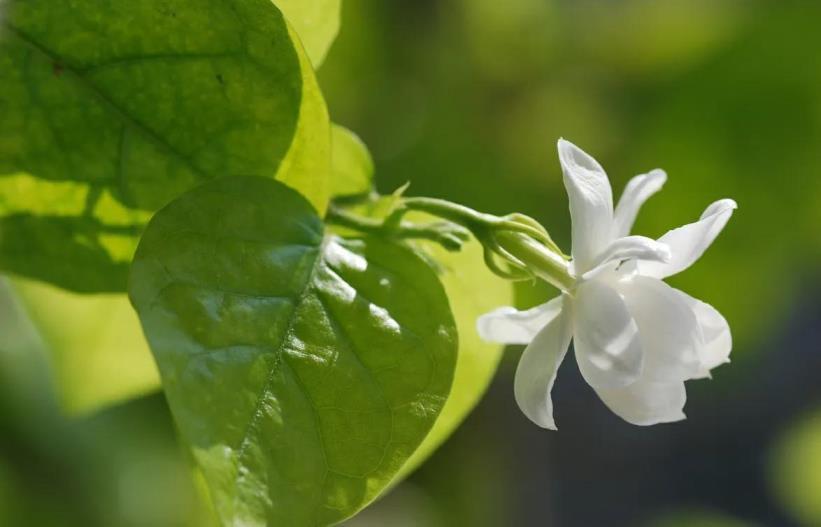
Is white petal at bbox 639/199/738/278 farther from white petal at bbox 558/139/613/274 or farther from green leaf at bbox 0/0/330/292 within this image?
green leaf at bbox 0/0/330/292

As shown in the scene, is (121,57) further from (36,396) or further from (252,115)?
(36,396)

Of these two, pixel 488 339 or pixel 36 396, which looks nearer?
pixel 488 339

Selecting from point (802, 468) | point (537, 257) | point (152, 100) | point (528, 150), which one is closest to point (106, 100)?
point (152, 100)

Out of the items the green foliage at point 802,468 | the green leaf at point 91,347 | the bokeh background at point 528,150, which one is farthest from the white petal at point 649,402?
the green foliage at point 802,468

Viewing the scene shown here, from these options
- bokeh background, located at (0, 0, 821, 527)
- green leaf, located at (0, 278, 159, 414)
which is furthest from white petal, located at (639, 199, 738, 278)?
bokeh background, located at (0, 0, 821, 527)

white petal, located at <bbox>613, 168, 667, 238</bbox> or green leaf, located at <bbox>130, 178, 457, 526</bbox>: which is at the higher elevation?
white petal, located at <bbox>613, 168, 667, 238</bbox>

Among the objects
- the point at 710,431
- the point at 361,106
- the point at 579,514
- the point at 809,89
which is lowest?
the point at 579,514

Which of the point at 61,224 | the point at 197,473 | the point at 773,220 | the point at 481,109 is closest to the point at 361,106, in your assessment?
the point at 481,109
